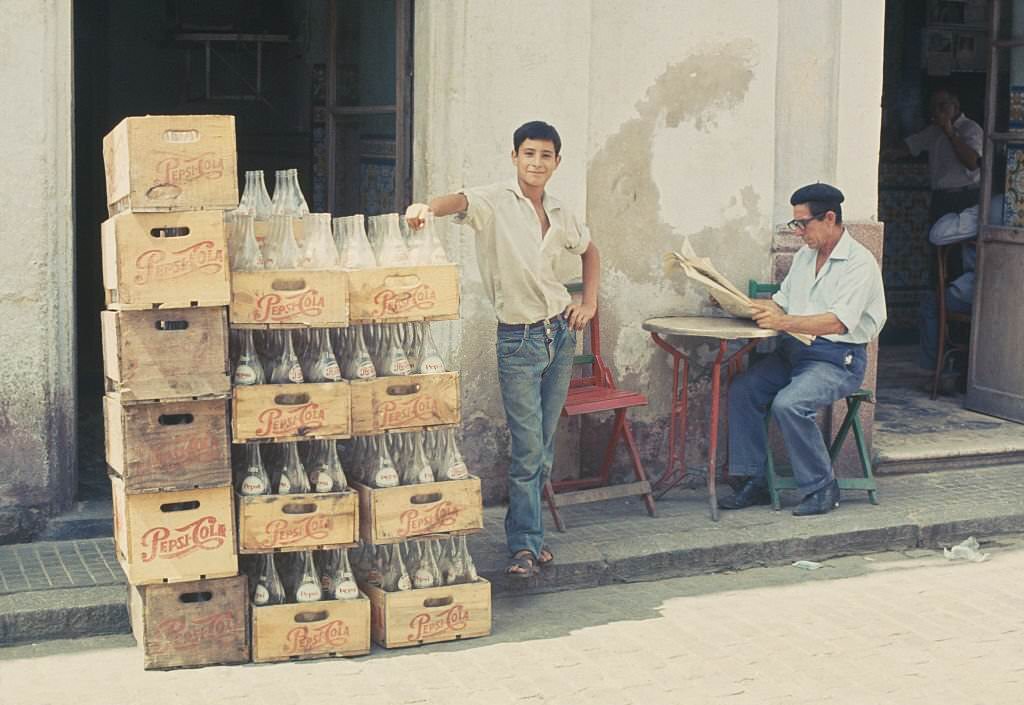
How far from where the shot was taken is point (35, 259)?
22.5 ft

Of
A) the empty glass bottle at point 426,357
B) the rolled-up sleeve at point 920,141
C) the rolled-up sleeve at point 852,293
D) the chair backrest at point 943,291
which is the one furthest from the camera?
the rolled-up sleeve at point 920,141

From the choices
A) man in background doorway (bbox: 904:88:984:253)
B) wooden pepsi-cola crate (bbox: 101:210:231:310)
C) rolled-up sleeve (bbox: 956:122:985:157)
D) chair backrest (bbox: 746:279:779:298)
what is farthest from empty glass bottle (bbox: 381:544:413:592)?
rolled-up sleeve (bbox: 956:122:985:157)

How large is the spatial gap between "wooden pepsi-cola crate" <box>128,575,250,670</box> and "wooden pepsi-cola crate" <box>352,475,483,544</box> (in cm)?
52

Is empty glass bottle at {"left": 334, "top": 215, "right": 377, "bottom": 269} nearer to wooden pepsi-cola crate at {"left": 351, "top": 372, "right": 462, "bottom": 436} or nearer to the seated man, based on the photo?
wooden pepsi-cola crate at {"left": 351, "top": 372, "right": 462, "bottom": 436}

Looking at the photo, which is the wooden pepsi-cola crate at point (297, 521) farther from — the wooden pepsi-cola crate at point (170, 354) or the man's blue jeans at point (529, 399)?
the man's blue jeans at point (529, 399)

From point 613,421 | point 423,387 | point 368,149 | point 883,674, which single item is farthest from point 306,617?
point 368,149

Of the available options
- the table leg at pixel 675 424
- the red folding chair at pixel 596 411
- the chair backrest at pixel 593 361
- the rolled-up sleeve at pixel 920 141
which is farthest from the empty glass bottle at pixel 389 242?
the rolled-up sleeve at pixel 920 141

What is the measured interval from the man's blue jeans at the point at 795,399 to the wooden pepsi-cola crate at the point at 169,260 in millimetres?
3173

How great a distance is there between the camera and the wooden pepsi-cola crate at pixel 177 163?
18.4ft

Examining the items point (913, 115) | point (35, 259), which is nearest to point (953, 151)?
point (913, 115)

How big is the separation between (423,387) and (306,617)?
0.95 m

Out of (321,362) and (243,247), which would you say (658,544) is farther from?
(243,247)

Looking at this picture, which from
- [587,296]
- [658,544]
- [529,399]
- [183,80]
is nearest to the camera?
[529,399]

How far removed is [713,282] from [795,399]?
0.69 m
